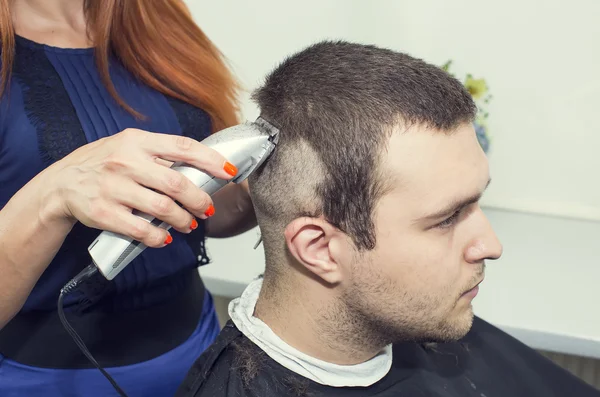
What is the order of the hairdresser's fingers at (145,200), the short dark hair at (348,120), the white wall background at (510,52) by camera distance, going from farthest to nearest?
the white wall background at (510,52), the short dark hair at (348,120), the hairdresser's fingers at (145,200)

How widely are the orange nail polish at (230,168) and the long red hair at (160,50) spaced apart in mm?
362

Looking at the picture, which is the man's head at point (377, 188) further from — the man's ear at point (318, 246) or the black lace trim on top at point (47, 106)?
the black lace trim on top at point (47, 106)

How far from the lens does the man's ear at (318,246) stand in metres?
0.96

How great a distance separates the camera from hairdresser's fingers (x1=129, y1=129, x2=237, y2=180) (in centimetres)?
79

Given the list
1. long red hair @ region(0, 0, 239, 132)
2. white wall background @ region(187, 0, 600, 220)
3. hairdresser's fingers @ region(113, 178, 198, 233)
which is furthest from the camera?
white wall background @ region(187, 0, 600, 220)

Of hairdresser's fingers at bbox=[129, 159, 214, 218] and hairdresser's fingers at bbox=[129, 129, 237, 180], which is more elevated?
hairdresser's fingers at bbox=[129, 129, 237, 180]

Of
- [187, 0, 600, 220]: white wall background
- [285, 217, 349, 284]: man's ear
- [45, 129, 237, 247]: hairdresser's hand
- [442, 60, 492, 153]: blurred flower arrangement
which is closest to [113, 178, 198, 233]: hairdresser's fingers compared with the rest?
[45, 129, 237, 247]: hairdresser's hand

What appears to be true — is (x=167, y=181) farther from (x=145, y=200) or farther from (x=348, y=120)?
(x=348, y=120)

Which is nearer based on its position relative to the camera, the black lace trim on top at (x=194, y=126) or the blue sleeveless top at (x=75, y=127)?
the blue sleeveless top at (x=75, y=127)

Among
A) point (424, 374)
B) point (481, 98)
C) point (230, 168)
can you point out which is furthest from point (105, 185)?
point (481, 98)

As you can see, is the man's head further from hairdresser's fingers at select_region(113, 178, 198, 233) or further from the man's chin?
hairdresser's fingers at select_region(113, 178, 198, 233)

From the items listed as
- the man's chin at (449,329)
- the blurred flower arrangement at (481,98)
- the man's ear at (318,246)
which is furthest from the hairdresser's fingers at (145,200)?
the blurred flower arrangement at (481,98)

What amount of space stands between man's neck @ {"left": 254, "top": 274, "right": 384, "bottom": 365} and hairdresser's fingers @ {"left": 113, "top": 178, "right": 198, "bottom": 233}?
318 mm

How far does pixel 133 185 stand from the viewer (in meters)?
0.77
